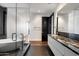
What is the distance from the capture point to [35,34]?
158 inches

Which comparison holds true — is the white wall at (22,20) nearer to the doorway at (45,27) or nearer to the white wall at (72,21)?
the doorway at (45,27)

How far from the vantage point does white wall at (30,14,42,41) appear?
12.5 ft

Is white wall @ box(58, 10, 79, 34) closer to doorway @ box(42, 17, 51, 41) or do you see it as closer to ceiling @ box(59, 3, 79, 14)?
ceiling @ box(59, 3, 79, 14)

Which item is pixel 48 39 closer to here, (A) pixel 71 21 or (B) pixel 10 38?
(A) pixel 71 21

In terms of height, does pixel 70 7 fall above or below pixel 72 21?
above

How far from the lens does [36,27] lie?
13.0 feet

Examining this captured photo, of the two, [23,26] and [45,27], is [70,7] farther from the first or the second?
[23,26]

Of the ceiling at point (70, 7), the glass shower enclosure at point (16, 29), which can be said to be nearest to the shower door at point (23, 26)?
the glass shower enclosure at point (16, 29)

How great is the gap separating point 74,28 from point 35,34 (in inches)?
50.2

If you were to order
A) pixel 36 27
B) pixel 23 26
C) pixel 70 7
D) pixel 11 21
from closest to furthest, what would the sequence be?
pixel 70 7 < pixel 11 21 < pixel 36 27 < pixel 23 26

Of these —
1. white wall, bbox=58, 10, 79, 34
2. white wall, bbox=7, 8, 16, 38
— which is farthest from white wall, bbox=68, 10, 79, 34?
white wall, bbox=7, 8, 16, 38

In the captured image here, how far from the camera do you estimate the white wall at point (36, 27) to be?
3.81m

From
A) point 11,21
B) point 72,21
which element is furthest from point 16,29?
point 72,21

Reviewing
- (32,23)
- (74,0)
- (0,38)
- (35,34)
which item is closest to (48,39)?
(35,34)
